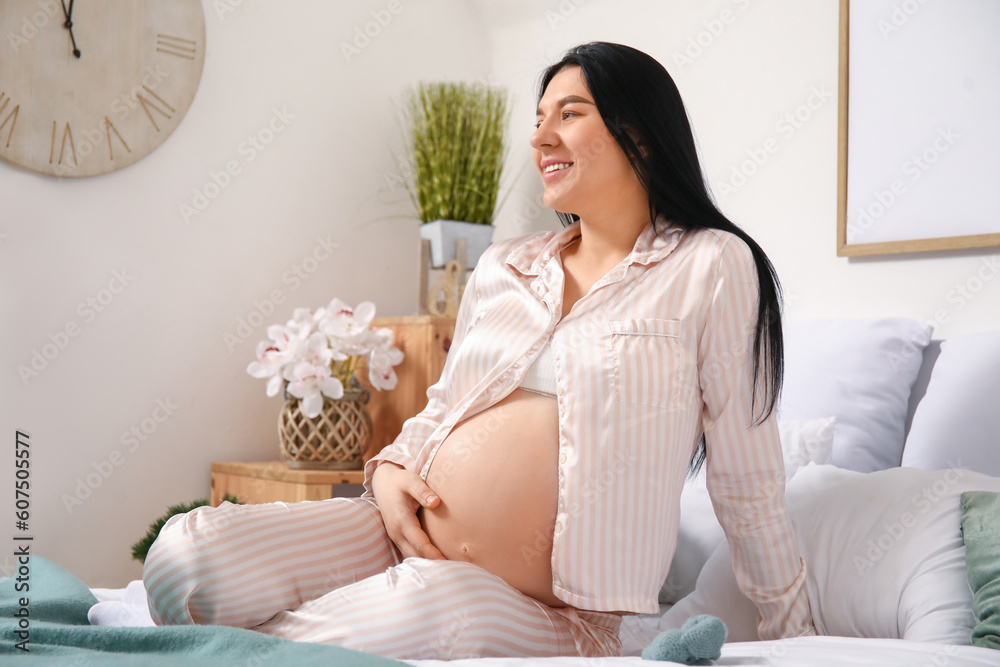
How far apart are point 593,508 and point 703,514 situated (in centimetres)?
44

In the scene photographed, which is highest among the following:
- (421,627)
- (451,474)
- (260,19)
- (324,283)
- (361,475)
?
(260,19)

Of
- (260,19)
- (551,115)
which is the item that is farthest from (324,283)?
(551,115)

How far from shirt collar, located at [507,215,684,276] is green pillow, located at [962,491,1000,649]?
0.56 metres

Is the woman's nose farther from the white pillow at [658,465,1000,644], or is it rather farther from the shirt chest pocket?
the white pillow at [658,465,1000,644]

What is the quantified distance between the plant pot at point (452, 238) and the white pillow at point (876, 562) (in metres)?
1.44

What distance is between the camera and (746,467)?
1.28m

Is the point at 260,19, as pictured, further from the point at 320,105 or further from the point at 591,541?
the point at 591,541

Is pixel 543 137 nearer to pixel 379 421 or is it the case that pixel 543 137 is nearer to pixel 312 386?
pixel 312 386

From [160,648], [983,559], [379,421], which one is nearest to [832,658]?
[983,559]

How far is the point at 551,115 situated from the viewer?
4.84 ft

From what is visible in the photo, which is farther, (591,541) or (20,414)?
(20,414)

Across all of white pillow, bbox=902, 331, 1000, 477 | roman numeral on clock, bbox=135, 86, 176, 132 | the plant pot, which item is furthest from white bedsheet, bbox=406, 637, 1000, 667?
roman numeral on clock, bbox=135, 86, 176, 132

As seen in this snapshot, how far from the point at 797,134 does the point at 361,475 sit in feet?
4.54

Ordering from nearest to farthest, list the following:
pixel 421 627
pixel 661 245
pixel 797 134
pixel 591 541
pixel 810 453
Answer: pixel 421 627
pixel 591 541
pixel 661 245
pixel 810 453
pixel 797 134
